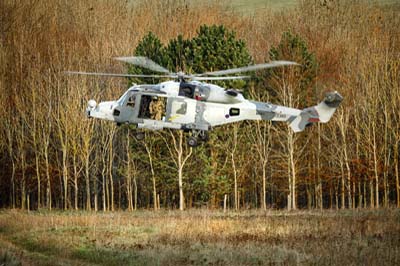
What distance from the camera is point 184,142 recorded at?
173ft

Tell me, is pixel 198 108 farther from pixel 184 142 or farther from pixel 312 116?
pixel 184 142

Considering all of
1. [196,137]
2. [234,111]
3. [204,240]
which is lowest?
[204,240]

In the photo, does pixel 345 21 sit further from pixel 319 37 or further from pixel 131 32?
pixel 131 32

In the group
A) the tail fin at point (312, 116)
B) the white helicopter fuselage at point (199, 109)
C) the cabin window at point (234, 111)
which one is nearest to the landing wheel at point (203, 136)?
the white helicopter fuselage at point (199, 109)

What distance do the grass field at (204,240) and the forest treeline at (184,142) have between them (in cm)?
1105

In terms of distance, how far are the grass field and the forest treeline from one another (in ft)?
36.2

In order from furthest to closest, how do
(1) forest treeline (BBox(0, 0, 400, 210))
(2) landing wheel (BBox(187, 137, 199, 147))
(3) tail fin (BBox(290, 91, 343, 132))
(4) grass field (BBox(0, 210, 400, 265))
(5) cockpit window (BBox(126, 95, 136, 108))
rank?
1. (1) forest treeline (BBox(0, 0, 400, 210))
2. (5) cockpit window (BBox(126, 95, 136, 108))
3. (2) landing wheel (BBox(187, 137, 199, 147))
4. (3) tail fin (BBox(290, 91, 343, 132))
5. (4) grass field (BBox(0, 210, 400, 265))

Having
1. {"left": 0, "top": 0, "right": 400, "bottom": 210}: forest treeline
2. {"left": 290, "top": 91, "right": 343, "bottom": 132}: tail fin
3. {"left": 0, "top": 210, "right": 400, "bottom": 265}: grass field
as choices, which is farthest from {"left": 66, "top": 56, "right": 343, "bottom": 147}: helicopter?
{"left": 0, "top": 0, "right": 400, "bottom": 210}: forest treeline

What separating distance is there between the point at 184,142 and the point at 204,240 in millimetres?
24044

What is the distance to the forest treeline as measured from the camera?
51.5 metres

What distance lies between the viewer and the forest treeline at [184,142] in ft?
169

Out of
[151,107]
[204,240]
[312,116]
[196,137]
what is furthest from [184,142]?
[204,240]

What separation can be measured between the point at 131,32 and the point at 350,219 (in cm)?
5054

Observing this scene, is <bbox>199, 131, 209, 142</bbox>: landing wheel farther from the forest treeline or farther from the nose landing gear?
the forest treeline
